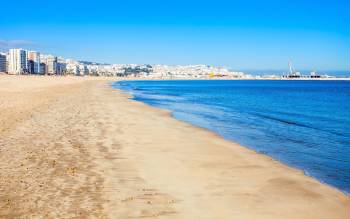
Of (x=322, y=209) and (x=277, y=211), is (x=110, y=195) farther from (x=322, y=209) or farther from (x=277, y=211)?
(x=322, y=209)

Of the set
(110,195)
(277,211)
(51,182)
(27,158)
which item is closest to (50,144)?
(27,158)

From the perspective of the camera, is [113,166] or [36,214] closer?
[36,214]

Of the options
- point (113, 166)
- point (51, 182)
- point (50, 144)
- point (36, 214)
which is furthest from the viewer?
point (50, 144)

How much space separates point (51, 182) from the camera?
31.4 ft

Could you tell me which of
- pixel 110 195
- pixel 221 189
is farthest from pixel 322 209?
pixel 110 195

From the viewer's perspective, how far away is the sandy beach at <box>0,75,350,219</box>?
799 cm

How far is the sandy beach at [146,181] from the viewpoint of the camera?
799cm

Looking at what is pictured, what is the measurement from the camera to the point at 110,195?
8758 millimetres

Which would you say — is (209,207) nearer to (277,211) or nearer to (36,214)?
(277,211)

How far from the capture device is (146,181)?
10156 millimetres

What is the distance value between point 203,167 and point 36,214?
5877mm

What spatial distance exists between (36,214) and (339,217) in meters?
6.04

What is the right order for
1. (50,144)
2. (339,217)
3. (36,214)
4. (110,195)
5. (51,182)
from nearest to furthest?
(36,214), (339,217), (110,195), (51,182), (50,144)

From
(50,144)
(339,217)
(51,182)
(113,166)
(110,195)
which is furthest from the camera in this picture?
(50,144)
